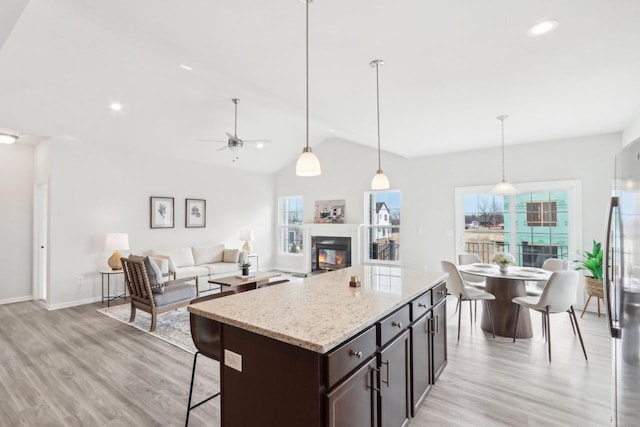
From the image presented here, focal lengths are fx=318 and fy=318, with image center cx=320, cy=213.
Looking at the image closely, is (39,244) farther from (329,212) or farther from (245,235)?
(329,212)

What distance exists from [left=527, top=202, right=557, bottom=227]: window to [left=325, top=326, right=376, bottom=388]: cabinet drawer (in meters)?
4.93

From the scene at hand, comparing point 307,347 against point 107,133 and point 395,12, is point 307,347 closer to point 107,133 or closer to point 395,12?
point 395,12

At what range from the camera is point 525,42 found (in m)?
2.34

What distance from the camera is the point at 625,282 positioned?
1.50 metres

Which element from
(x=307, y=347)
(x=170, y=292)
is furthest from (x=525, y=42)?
(x=170, y=292)

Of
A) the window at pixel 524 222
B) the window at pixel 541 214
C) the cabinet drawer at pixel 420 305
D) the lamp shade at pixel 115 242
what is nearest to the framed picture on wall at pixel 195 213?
the lamp shade at pixel 115 242

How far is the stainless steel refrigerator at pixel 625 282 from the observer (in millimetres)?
1327

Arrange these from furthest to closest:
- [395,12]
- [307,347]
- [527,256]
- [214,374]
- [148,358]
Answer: [527,256] → [148,358] → [214,374] → [395,12] → [307,347]

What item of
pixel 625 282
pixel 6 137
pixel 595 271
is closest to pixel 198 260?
pixel 6 137

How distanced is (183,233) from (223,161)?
1867mm

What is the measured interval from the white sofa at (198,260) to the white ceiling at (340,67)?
88.8 inches

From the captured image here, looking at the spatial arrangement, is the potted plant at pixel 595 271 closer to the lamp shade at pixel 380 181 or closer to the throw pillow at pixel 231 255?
the lamp shade at pixel 380 181

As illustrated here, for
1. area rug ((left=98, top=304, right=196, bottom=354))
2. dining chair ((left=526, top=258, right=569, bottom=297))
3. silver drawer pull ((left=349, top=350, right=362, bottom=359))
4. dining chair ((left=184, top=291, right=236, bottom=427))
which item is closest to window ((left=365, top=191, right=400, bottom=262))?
dining chair ((left=526, top=258, right=569, bottom=297))

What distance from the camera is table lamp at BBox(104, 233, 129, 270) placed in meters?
5.22
